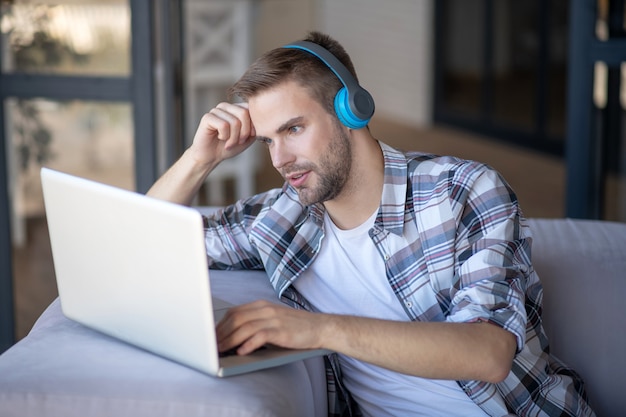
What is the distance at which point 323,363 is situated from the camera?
1.83m

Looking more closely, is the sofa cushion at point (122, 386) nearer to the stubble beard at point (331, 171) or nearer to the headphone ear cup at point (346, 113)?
the stubble beard at point (331, 171)

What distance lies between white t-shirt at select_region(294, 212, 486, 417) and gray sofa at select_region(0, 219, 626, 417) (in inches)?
3.4

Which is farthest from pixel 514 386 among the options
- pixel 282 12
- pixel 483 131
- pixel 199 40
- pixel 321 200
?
pixel 282 12

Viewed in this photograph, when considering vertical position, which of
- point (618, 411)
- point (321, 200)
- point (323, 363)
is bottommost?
point (618, 411)

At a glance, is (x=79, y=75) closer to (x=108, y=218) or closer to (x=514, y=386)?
(x=108, y=218)

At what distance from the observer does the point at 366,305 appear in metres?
1.82

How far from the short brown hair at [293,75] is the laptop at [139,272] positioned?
0.43 meters

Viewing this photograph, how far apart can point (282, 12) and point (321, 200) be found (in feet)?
22.2

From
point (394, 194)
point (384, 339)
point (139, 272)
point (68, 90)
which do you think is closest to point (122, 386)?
point (139, 272)

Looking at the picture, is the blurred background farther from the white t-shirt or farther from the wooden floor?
the white t-shirt

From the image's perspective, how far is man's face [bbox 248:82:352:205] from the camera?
173 cm

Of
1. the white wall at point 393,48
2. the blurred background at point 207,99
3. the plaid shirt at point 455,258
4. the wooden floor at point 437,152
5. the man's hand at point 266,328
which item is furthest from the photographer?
the white wall at point 393,48

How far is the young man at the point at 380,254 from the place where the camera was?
147cm

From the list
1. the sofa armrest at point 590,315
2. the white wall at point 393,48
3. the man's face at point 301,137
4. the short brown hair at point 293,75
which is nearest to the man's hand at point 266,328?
the man's face at point 301,137
